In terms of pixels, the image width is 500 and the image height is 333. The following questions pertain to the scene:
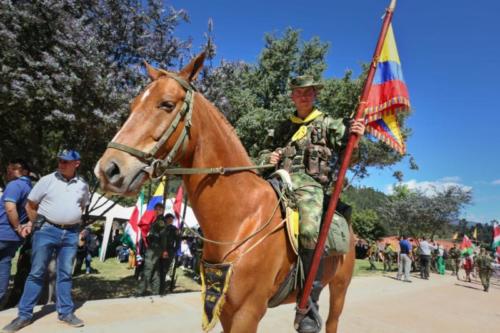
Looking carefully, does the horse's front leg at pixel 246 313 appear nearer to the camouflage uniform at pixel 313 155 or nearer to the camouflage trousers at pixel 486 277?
the camouflage uniform at pixel 313 155

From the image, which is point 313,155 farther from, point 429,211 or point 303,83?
point 429,211

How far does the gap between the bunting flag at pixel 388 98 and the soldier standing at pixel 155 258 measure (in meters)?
6.54

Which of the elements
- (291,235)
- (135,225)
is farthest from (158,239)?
(291,235)

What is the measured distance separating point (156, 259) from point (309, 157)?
20.3ft

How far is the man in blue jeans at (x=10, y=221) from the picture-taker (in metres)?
4.27

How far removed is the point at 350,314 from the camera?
21.8 feet

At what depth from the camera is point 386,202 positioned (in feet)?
81.8

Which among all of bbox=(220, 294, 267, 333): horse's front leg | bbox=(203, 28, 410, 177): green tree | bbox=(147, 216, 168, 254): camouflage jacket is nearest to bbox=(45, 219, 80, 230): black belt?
bbox=(220, 294, 267, 333): horse's front leg

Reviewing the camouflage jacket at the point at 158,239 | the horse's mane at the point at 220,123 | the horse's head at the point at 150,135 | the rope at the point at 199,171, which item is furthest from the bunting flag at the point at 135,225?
the horse's head at the point at 150,135

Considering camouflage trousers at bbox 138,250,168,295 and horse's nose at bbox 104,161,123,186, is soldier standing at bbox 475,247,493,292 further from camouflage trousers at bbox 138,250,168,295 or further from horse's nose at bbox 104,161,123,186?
horse's nose at bbox 104,161,123,186

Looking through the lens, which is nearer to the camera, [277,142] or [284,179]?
[284,179]

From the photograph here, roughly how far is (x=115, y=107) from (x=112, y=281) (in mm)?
6792

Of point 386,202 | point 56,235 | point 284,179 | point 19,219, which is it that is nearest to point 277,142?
point 284,179

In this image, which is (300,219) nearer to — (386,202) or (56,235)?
(56,235)
